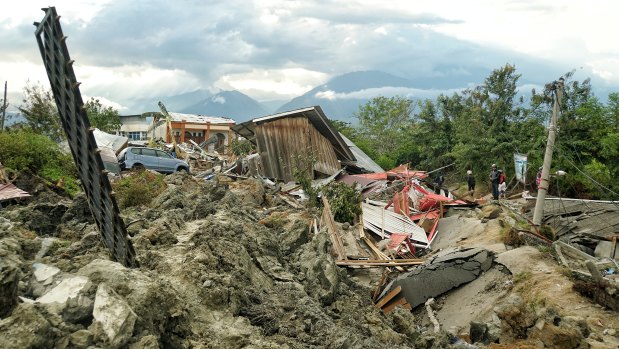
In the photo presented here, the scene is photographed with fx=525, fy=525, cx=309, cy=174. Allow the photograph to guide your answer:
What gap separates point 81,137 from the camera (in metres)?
4.94

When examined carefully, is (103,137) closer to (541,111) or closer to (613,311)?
(541,111)

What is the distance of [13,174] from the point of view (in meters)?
13.2

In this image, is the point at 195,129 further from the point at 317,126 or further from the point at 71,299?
the point at 71,299

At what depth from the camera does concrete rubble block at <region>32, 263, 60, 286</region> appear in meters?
3.93

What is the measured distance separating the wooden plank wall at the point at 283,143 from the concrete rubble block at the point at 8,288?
68.8 feet

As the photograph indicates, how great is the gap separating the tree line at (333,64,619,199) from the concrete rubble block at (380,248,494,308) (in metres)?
5.16

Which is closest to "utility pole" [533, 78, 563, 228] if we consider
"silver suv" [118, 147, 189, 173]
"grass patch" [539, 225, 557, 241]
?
"grass patch" [539, 225, 557, 241]

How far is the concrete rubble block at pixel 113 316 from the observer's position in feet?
11.2

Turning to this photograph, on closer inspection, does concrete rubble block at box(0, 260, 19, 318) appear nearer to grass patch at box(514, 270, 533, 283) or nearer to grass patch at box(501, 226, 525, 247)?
grass patch at box(514, 270, 533, 283)

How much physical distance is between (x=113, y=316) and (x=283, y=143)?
21.1 m

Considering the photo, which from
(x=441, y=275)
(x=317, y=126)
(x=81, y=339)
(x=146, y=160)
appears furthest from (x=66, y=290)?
(x=146, y=160)

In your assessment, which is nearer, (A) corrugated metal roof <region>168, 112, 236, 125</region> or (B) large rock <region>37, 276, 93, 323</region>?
(B) large rock <region>37, 276, 93, 323</region>

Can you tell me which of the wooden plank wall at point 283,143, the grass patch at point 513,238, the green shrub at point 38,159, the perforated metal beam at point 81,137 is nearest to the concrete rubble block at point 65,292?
the perforated metal beam at point 81,137

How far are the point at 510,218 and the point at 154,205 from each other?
10.4 m
